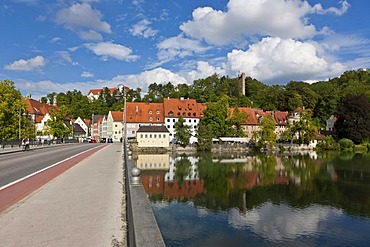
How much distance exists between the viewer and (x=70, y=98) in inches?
6560

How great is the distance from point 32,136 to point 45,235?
192 ft

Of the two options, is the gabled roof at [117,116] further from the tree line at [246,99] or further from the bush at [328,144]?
the bush at [328,144]

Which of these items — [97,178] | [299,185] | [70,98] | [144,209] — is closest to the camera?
[144,209]

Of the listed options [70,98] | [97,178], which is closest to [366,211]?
[97,178]

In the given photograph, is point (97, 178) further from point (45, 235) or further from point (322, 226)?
point (322, 226)

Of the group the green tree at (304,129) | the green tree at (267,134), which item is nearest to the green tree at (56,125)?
the green tree at (267,134)

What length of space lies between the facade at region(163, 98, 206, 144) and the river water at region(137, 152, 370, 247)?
62616 mm

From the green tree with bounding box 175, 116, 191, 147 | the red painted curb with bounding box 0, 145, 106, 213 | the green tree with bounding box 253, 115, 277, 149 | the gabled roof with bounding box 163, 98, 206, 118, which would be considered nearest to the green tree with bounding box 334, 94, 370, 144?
the green tree with bounding box 253, 115, 277, 149

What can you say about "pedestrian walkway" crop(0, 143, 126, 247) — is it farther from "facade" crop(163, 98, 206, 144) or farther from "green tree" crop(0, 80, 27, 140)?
"facade" crop(163, 98, 206, 144)

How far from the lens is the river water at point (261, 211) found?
14.0m

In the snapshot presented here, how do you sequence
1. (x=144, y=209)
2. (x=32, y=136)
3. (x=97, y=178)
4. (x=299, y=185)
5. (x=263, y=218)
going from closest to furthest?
1. (x=144, y=209)
2. (x=97, y=178)
3. (x=263, y=218)
4. (x=299, y=185)
5. (x=32, y=136)

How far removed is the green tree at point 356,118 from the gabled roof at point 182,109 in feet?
122

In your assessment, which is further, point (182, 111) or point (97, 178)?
point (182, 111)

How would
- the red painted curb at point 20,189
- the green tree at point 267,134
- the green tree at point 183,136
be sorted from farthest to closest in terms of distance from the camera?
the green tree at point 183,136, the green tree at point 267,134, the red painted curb at point 20,189
